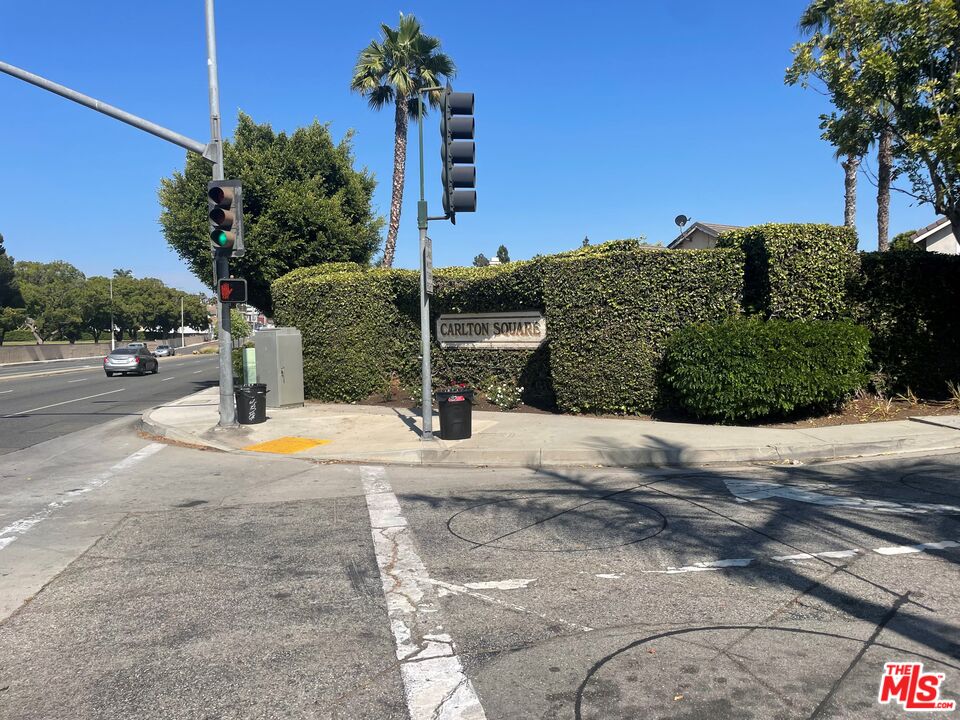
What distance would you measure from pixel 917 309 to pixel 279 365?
44.3 ft

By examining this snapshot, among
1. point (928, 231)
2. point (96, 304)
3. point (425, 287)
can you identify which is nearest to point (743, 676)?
point (425, 287)

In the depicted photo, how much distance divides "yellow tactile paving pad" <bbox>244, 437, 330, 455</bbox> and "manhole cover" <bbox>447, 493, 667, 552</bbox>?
16.5 feet

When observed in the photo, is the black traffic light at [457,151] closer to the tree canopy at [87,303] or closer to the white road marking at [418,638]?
the white road marking at [418,638]

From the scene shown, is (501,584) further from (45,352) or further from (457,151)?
(45,352)

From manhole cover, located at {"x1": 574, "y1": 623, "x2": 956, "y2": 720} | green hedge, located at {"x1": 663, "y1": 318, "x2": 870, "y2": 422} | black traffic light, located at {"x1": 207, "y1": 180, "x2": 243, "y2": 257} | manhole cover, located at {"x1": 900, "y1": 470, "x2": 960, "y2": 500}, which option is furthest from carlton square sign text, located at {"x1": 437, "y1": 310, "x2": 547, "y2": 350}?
manhole cover, located at {"x1": 574, "y1": 623, "x2": 956, "y2": 720}

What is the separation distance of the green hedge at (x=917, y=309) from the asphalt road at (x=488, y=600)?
6.46 m

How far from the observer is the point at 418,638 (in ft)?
13.2

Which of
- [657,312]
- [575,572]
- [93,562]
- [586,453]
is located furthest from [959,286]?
[93,562]

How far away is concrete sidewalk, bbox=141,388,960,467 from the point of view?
970 centimetres

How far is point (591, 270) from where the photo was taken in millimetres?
13211

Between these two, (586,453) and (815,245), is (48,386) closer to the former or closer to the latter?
(586,453)

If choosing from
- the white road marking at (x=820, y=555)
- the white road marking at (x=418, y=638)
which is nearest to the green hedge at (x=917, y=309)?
the white road marking at (x=820, y=555)

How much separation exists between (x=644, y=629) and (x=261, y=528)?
12.9ft

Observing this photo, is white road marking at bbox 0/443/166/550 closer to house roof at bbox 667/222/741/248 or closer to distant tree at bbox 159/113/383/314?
distant tree at bbox 159/113/383/314
